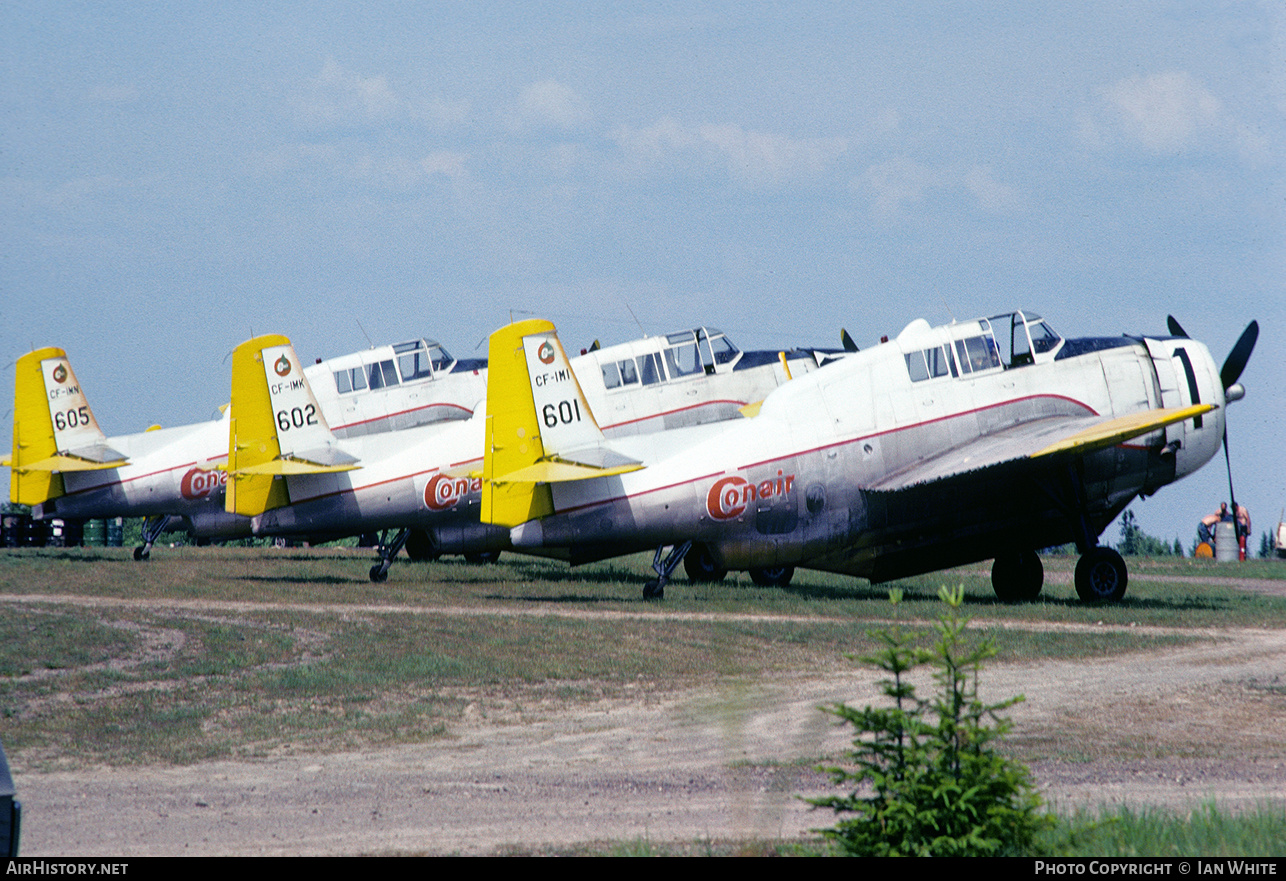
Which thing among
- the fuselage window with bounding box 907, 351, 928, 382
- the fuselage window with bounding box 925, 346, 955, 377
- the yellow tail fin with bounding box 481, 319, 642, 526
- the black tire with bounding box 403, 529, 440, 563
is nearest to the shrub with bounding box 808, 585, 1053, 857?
the yellow tail fin with bounding box 481, 319, 642, 526

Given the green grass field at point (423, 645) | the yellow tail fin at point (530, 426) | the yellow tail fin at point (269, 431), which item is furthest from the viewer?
the yellow tail fin at point (269, 431)

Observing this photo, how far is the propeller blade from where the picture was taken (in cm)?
2728

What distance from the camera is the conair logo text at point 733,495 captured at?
24.2m

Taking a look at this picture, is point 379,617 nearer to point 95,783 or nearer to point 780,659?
point 780,659

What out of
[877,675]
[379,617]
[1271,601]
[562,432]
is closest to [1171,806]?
[877,675]

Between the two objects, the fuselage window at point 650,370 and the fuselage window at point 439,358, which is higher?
the fuselage window at point 439,358

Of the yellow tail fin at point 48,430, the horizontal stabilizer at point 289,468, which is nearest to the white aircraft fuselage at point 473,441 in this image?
the horizontal stabilizer at point 289,468

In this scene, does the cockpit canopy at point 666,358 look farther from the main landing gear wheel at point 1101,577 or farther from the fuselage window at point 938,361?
the main landing gear wheel at point 1101,577

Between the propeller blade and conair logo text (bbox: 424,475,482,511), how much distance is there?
1640 cm

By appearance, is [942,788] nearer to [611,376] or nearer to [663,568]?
[663,568]

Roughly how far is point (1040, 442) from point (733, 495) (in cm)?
575

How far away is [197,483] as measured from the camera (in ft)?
118

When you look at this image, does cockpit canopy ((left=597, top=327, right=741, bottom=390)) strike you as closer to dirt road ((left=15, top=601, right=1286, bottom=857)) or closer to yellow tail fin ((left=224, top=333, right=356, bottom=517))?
yellow tail fin ((left=224, top=333, right=356, bottom=517))

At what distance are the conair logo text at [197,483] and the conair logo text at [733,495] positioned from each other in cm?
1734
